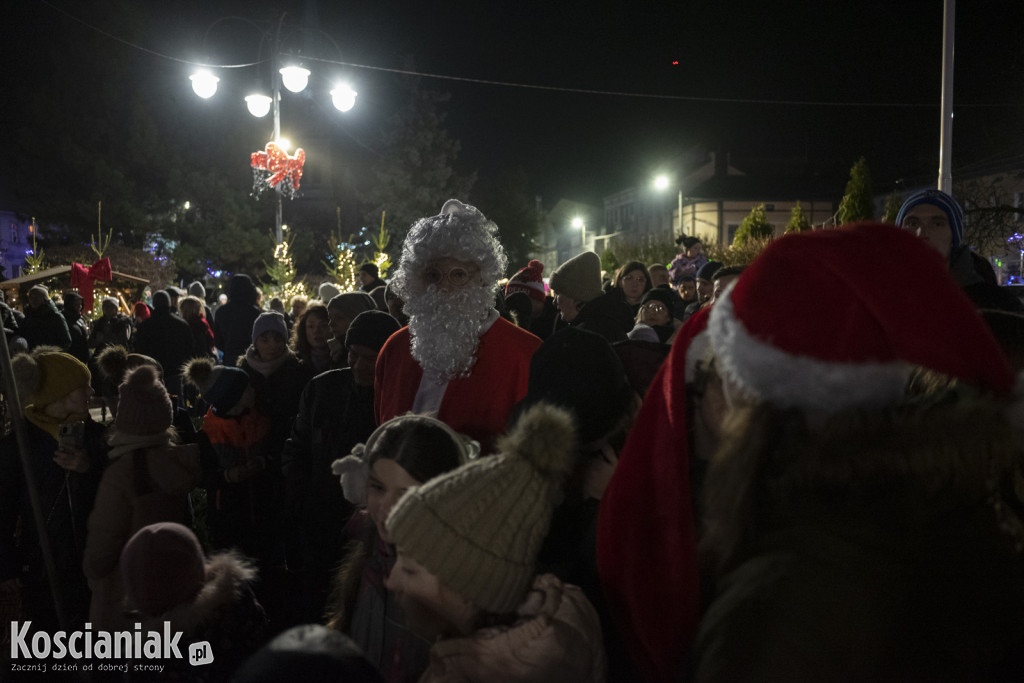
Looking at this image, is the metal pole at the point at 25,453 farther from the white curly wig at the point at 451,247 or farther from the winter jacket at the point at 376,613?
the white curly wig at the point at 451,247

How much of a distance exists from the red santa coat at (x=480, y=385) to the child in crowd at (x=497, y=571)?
140cm

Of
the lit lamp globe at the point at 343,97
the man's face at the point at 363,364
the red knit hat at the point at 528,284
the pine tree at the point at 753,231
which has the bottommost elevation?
the man's face at the point at 363,364

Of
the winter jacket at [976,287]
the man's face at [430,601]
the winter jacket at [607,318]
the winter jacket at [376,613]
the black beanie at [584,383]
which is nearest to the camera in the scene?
the man's face at [430,601]

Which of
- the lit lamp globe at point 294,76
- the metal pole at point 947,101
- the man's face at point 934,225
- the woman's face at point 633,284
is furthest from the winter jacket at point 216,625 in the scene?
the lit lamp globe at point 294,76

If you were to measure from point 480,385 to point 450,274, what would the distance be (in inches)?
23.1

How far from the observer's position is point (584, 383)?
222cm

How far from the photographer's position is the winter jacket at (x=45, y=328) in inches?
352

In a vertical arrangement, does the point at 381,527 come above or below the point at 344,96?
below

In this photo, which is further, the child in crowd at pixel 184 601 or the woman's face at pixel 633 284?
the woman's face at pixel 633 284

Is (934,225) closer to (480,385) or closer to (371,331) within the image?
(480,385)

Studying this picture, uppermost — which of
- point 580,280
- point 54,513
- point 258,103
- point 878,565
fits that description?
point 258,103

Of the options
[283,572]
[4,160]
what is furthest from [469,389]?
[4,160]

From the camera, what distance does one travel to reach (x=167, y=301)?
9211 millimetres

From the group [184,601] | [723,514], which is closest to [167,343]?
[184,601]
